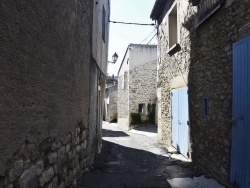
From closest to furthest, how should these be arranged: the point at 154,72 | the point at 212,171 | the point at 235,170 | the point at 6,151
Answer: the point at 6,151 < the point at 235,170 < the point at 212,171 < the point at 154,72

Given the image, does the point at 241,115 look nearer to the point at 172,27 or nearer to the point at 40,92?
the point at 40,92

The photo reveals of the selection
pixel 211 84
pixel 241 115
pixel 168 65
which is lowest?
pixel 241 115

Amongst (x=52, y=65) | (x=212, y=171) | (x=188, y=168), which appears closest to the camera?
(x=52, y=65)

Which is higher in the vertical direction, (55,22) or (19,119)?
(55,22)

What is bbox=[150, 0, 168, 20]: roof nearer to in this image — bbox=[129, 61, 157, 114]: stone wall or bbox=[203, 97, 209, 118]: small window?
bbox=[203, 97, 209, 118]: small window

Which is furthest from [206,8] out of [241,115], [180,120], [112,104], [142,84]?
[112,104]

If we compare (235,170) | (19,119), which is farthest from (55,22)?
(235,170)

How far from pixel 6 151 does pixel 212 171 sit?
438 centimetres

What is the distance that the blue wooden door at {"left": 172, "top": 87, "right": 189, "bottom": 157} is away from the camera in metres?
7.31

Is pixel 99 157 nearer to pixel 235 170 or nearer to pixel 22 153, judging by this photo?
pixel 235 170

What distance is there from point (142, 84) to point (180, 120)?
11576 mm

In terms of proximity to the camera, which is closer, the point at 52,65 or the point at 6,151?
the point at 6,151

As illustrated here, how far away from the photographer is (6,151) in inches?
85.0

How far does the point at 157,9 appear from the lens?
10508 mm
